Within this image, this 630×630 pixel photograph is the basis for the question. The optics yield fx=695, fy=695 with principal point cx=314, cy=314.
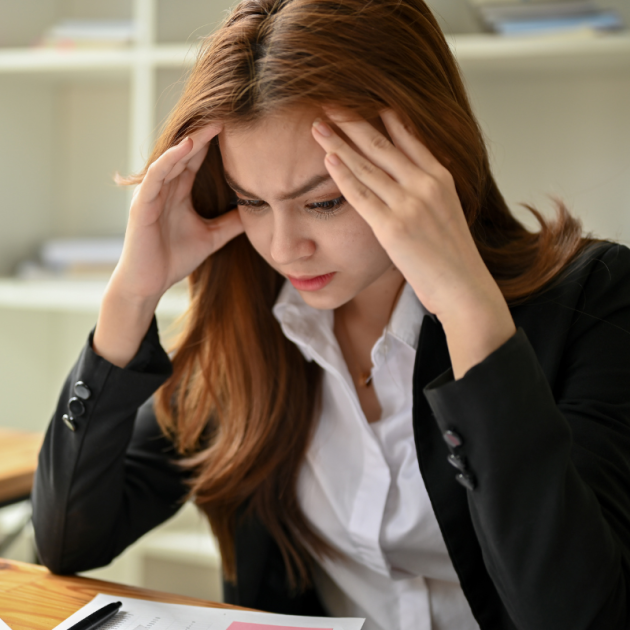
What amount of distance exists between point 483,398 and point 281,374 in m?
0.49

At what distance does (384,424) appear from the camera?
1029 millimetres

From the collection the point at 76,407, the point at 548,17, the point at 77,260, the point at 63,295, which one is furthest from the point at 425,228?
the point at 77,260

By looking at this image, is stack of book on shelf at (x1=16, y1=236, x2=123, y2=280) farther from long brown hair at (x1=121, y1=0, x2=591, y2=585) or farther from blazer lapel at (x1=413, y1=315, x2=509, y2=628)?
blazer lapel at (x1=413, y1=315, x2=509, y2=628)

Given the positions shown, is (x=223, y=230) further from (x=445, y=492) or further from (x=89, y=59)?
(x=89, y=59)

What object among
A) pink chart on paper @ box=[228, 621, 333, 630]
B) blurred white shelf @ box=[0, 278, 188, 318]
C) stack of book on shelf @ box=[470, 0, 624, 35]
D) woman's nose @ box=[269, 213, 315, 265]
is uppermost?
stack of book on shelf @ box=[470, 0, 624, 35]

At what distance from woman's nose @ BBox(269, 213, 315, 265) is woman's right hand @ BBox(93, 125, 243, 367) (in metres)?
0.16

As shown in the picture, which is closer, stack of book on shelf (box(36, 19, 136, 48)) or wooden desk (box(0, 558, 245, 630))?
wooden desk (box(0, 558, 245, 630))

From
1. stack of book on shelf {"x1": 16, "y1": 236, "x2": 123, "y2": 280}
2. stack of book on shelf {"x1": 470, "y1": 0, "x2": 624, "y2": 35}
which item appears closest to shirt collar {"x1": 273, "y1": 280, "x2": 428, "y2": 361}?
stack of book on shelf {"x1": 470, "y1": 0, "x2": 624, "y2": 35}

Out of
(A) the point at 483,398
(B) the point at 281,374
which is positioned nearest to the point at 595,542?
(A) the point at 483,398

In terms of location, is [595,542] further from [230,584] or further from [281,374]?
[230,584]

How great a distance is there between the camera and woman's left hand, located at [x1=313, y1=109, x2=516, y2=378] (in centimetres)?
71

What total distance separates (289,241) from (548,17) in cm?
111

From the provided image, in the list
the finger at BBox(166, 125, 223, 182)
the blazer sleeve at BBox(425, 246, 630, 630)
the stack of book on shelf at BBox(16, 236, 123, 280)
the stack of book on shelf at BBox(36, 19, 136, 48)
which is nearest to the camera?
the blazer sleeve at BBox(425, 246, 630, 630)

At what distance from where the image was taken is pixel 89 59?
6.31ft
